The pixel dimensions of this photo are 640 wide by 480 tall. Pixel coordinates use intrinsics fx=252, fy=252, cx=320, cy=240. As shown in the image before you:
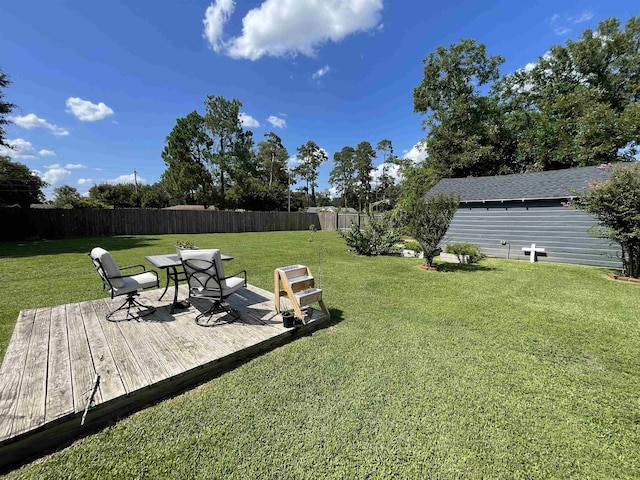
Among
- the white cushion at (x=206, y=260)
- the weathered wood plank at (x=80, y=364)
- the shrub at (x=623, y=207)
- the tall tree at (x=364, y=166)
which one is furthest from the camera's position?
the tall tree at (x=364, y=166)

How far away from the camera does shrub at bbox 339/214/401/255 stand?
33.7 feet

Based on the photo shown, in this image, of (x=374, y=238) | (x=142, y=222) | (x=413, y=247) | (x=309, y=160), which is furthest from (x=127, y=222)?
(x=309, y=160)

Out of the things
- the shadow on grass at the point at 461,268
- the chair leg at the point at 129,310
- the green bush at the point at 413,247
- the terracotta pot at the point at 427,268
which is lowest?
the shadow on grass at the point at 461,268

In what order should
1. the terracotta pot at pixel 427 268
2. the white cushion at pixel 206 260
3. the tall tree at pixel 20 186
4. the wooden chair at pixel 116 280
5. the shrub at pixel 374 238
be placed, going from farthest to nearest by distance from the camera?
the tall tree at pixel 20 186 < the shrub at pixel 374 238 < the terracotta pot at pixel 427 268 < the wooden chair at pixel 116 280 < the white cushion at pixel 206 260

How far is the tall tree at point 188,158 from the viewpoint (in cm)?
2326

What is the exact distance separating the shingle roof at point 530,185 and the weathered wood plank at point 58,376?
11.5 metres

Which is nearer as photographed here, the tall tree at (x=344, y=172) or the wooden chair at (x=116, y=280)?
the wooden chair at (x=116, y=280)

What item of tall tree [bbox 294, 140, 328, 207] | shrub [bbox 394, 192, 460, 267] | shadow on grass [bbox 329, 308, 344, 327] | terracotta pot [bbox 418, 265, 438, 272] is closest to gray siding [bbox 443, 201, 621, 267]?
terracotta pot [bbox 418, 265, 438, 272]

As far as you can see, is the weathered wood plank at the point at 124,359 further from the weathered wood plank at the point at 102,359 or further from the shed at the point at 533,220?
the shed at the point at 533,220

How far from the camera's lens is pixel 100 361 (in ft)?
8.30

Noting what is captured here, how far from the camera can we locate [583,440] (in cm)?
185

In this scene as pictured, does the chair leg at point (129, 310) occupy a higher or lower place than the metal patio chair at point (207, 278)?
lower

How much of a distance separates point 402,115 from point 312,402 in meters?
24.8

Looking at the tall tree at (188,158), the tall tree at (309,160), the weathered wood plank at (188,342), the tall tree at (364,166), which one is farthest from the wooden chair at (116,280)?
the tall tree at (309,160)
